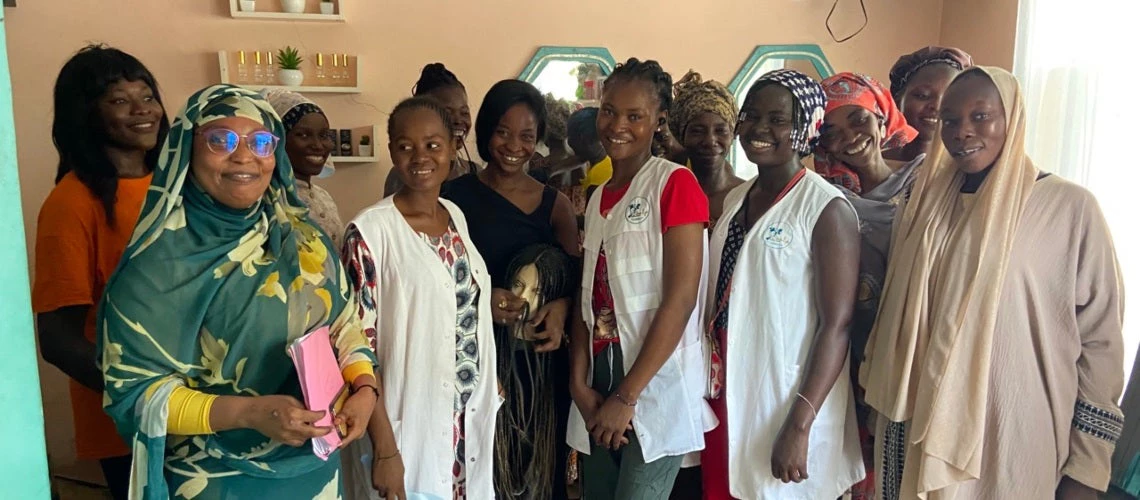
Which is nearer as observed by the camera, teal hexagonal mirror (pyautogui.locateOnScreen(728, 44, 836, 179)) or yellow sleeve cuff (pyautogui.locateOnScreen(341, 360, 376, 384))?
yellow sleeve cuff (pyautogui.locateOnScreen(341, 360, 376, 384))

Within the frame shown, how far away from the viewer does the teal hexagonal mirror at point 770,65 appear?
409 centimetres

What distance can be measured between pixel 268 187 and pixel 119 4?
3.18m

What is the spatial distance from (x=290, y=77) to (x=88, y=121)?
211 cm

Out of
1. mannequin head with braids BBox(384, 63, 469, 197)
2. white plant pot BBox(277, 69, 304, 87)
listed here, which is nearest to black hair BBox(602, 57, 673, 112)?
mannequin head with braids BBox(384, 63, 469, 197)

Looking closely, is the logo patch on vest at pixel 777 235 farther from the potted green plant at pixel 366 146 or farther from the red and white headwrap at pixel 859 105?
the potted green plant at pixel 366 146

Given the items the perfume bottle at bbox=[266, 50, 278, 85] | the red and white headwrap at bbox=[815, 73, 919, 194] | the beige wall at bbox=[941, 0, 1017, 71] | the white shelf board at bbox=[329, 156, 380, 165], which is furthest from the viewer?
the white shelf board at bbox=[329, 156, 380, 165]

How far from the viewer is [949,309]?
1.54 metres

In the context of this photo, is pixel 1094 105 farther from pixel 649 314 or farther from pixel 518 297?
pixel 518 297

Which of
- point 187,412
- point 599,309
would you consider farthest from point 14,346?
point 599,309

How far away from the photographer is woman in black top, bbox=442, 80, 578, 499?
186 cm

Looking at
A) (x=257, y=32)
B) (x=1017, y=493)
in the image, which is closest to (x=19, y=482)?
(x=1017, y=493)

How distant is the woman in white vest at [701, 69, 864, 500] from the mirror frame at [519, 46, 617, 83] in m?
2.36

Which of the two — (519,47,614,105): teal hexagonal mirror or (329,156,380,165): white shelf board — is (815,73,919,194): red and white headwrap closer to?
(519,47,614,105): teal hexagonal mirror

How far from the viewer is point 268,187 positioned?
1411mm
